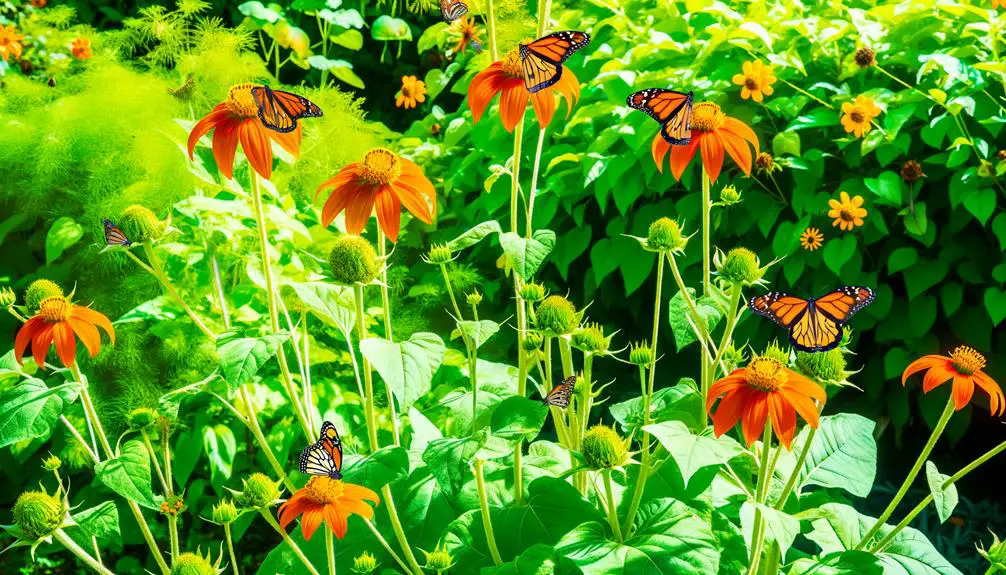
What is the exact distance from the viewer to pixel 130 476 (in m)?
1.42

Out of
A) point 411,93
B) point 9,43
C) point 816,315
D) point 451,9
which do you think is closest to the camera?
point 816,315

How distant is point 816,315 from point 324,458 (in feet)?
2.40

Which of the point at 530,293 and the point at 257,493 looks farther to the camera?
the point at 530,293

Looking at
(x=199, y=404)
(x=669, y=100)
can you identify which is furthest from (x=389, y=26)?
(x=669, y=100)

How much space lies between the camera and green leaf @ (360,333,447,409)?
128 centimetres

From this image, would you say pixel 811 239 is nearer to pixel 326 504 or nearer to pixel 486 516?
pixel 486 516

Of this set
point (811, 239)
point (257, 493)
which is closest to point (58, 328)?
point (257, 493)

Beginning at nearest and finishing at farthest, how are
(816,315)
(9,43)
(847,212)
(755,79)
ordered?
(816,315) < (847,212) < (755,79) < (9,43)

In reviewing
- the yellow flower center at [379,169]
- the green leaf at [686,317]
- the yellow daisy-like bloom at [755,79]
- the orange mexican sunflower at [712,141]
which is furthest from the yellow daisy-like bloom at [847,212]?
the yellow flower center at [379,169]

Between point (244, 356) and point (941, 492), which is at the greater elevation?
point (244, 356)

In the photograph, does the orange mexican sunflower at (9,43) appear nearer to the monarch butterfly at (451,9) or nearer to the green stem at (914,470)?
the monarch butterfly at (451,9)

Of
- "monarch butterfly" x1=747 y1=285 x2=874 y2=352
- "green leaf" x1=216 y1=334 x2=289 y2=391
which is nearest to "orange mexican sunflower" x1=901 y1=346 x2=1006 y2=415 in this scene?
"monarch butterfly" x1=747 y1=285 x2=874 y2=352

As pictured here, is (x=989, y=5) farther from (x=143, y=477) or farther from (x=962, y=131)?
(x=143, y=477)

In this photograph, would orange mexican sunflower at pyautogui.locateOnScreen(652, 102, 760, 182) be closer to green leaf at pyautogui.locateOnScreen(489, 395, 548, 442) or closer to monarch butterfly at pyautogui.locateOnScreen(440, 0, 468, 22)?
green leaf at pyautogui.locateOnScreen(489, 395, 548, 442)
